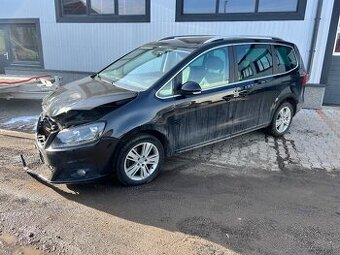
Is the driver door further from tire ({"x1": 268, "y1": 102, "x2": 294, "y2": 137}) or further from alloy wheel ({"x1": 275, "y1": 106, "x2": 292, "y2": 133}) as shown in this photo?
alloy wheel ({"x1": 275, "y1": 106, "x2": 292, "y2": 133})

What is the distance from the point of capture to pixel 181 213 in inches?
137

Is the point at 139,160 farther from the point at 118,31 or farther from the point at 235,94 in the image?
the point at 118,31

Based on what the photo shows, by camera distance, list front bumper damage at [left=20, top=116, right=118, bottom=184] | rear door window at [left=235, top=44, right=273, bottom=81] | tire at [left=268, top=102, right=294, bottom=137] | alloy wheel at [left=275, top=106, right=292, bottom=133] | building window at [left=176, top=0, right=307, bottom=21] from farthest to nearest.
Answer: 1. building window at [left=176, top=0, right=307, bottom=21]
2. alloy wheel at [left=275, top=106, right=292, bottom=133]
3. tire at [left=268, top=102, right=294, bottom=137]
4. rear door window at [left=235, top=44, right=273, bottom=81]
5. front bumper damage at [left=20, top=116, right=118, bottom=184]

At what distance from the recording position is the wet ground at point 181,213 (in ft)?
9.76

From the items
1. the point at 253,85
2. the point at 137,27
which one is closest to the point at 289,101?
the point at 253,85

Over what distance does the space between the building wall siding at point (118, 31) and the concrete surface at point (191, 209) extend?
3.81 m

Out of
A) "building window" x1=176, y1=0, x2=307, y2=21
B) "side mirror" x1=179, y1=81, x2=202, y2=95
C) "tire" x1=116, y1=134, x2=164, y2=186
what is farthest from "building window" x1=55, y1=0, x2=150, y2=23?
"tire" x1=116, y1=134, x2=164, y2=186

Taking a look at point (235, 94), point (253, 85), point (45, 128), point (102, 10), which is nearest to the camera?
point (45, 128)

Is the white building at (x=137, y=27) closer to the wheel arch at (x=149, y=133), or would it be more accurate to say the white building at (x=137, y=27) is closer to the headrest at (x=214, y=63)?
the headrest at (x=214, y=63)

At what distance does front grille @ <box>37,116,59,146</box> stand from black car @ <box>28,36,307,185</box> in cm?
1

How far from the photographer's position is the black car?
3529mm

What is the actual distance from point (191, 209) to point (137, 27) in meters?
6.34

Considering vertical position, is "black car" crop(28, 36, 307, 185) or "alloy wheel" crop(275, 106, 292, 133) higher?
"black car" crop(28, 36, 307, 185)

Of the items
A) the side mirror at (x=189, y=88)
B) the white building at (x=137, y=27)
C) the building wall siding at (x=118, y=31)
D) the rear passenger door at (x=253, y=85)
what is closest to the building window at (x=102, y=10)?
the white building at (x=137, y=27)
